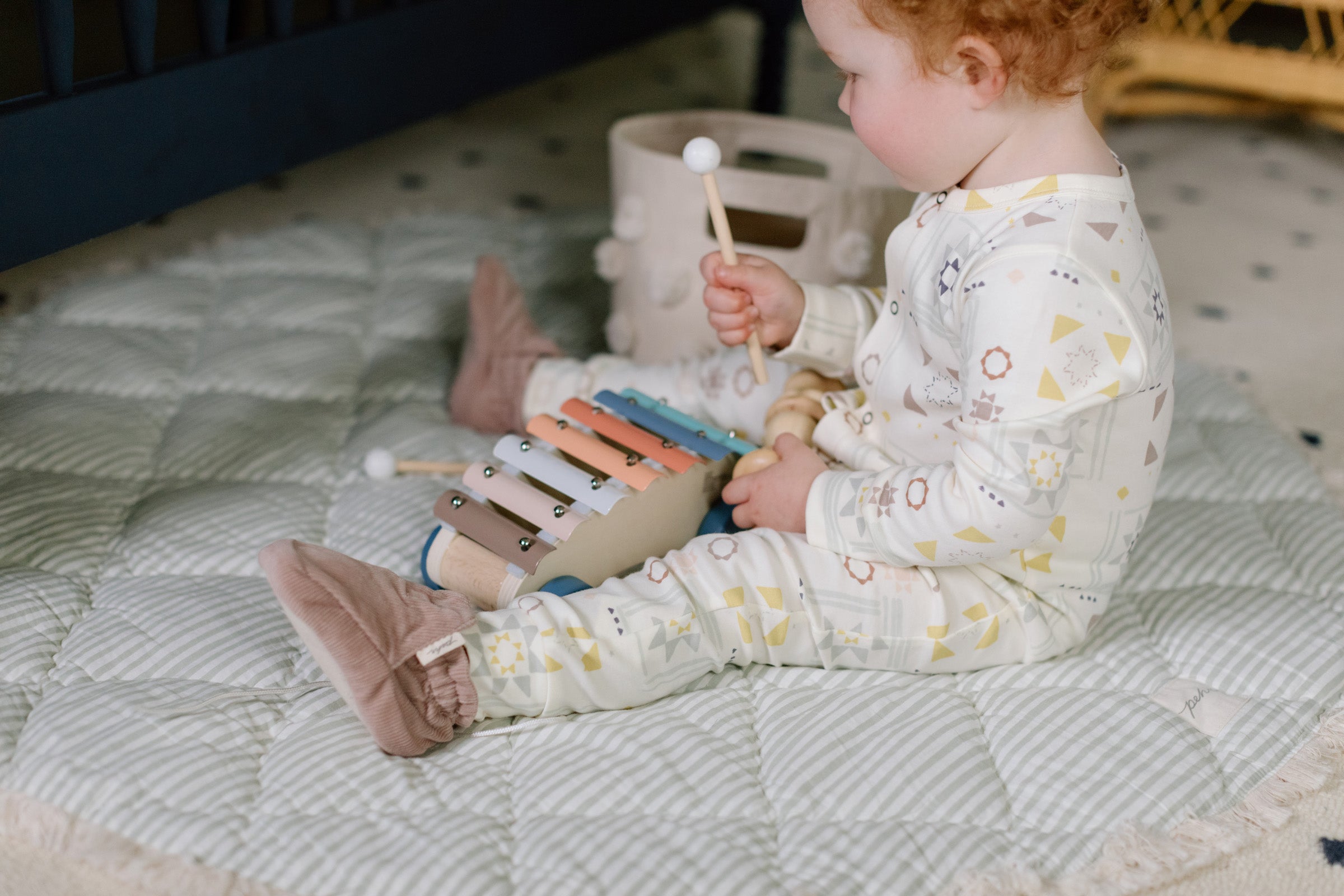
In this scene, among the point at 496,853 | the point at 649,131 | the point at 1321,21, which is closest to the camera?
the point at 496,853

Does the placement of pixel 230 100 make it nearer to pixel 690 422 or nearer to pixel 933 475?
pixel 690 422

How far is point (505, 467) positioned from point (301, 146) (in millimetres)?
409

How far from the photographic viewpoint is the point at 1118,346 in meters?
0.75

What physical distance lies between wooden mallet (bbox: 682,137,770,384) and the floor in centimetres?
53

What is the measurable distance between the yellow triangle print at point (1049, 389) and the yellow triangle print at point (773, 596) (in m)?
0.23

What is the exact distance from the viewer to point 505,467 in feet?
3.18

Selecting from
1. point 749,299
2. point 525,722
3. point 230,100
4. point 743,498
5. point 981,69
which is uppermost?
point 981,69

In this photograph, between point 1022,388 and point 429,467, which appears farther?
point 429,467

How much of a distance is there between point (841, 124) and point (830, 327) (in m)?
1.27

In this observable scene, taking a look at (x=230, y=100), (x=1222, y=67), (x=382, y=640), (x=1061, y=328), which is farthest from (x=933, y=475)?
(x=1222, y=67)

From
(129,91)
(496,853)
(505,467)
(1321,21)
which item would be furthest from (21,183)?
(1321,21)

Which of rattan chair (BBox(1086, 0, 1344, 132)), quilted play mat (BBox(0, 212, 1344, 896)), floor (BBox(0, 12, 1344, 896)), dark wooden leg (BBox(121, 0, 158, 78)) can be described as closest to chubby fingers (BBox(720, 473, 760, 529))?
quilted play mat (BBox(0, 212, 1344, 896))

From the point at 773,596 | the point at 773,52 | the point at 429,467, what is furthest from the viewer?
the point at 773,52

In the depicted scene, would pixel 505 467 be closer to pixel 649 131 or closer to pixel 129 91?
pixel 129 91
